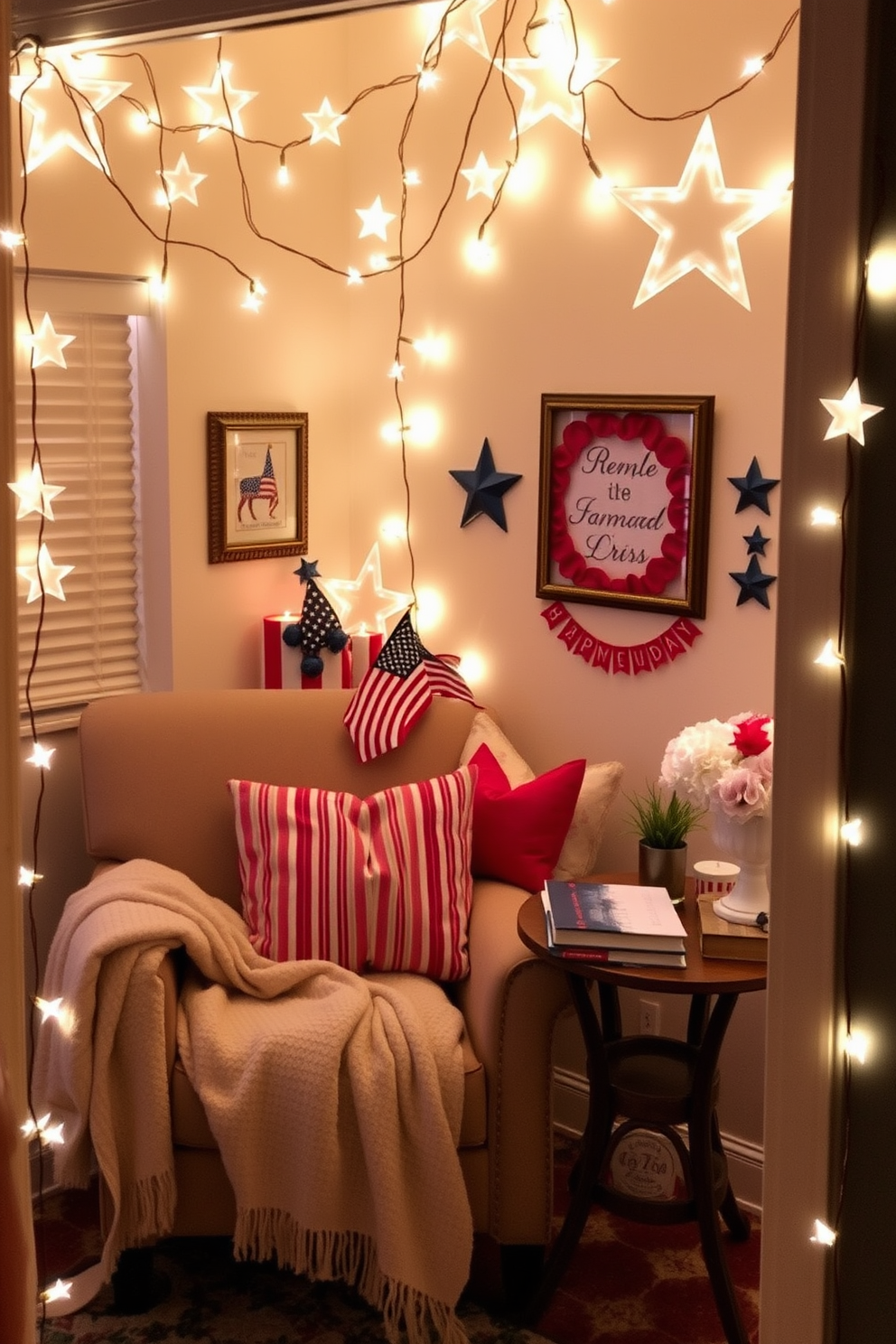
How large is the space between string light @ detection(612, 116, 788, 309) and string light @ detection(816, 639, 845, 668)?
1530 mm

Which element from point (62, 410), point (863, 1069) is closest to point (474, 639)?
point (62, 410)

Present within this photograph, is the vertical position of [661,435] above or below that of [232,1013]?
above

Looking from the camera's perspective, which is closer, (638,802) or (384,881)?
(384,881)

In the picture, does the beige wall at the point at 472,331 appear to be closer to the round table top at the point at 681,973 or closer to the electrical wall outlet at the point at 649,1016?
the electrical wall outlet at the point at 649,1016

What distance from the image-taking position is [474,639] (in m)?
3.38

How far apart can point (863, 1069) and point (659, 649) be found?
5.34ft

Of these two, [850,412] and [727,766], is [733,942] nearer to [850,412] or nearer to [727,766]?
[727,766]

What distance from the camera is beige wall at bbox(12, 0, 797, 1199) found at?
2.81 m

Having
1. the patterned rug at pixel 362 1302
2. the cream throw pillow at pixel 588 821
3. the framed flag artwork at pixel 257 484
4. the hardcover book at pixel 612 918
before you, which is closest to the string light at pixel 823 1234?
the hardcover book at pixel 612 918

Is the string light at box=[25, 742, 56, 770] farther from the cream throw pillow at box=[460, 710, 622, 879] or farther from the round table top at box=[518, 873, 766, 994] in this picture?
the cream throw pillow at box=[460, 710, 622, 879]

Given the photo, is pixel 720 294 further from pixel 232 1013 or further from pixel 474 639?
pixel 232 1013

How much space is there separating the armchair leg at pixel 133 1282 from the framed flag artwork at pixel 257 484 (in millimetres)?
1544

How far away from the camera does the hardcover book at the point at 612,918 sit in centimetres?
235

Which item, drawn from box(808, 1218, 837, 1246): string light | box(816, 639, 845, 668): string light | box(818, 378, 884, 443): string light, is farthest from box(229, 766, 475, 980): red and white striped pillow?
box(818, 378, 884, 443): string light
